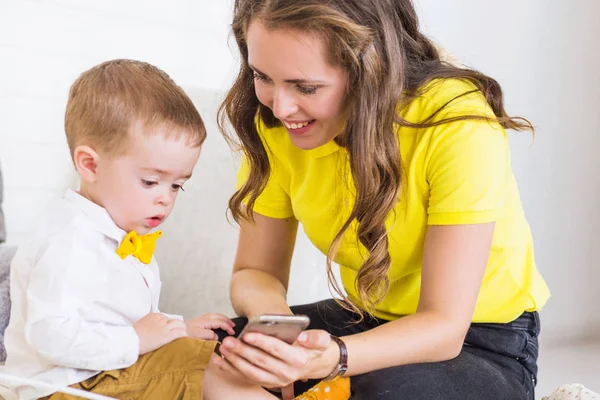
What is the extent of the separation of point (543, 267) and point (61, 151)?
4.69 feet

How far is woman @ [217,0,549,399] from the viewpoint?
3.88 ft

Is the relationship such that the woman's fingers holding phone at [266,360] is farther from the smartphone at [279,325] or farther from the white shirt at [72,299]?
the white shirt at [72,299]

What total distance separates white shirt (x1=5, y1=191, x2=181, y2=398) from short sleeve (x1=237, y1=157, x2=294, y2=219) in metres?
0.35

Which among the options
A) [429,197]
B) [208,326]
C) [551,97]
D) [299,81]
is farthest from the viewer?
[551,97]

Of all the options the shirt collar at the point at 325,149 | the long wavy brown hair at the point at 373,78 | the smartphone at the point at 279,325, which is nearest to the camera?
the smartphone at the point at 279,325

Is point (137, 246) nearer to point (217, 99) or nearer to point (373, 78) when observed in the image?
point (373, 78)

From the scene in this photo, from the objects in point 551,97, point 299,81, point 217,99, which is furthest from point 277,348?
point 551,97

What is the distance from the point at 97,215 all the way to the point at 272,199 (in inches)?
16.2

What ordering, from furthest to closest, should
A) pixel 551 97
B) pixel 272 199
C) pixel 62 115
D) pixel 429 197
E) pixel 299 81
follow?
1. pixel 551 97
2. pixel 62 115
3. pixel 272 199
4. pixel 429 197
5. pixel 299 81

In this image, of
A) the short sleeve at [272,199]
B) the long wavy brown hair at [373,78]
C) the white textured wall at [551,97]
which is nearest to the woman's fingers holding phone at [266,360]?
the long wavy brown hair at [373,78]

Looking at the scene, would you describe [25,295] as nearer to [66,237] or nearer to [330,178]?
[66,237]

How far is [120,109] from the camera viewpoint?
4.02ft

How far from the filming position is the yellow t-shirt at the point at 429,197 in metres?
1.24

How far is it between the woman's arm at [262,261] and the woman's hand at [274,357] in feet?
1.02
